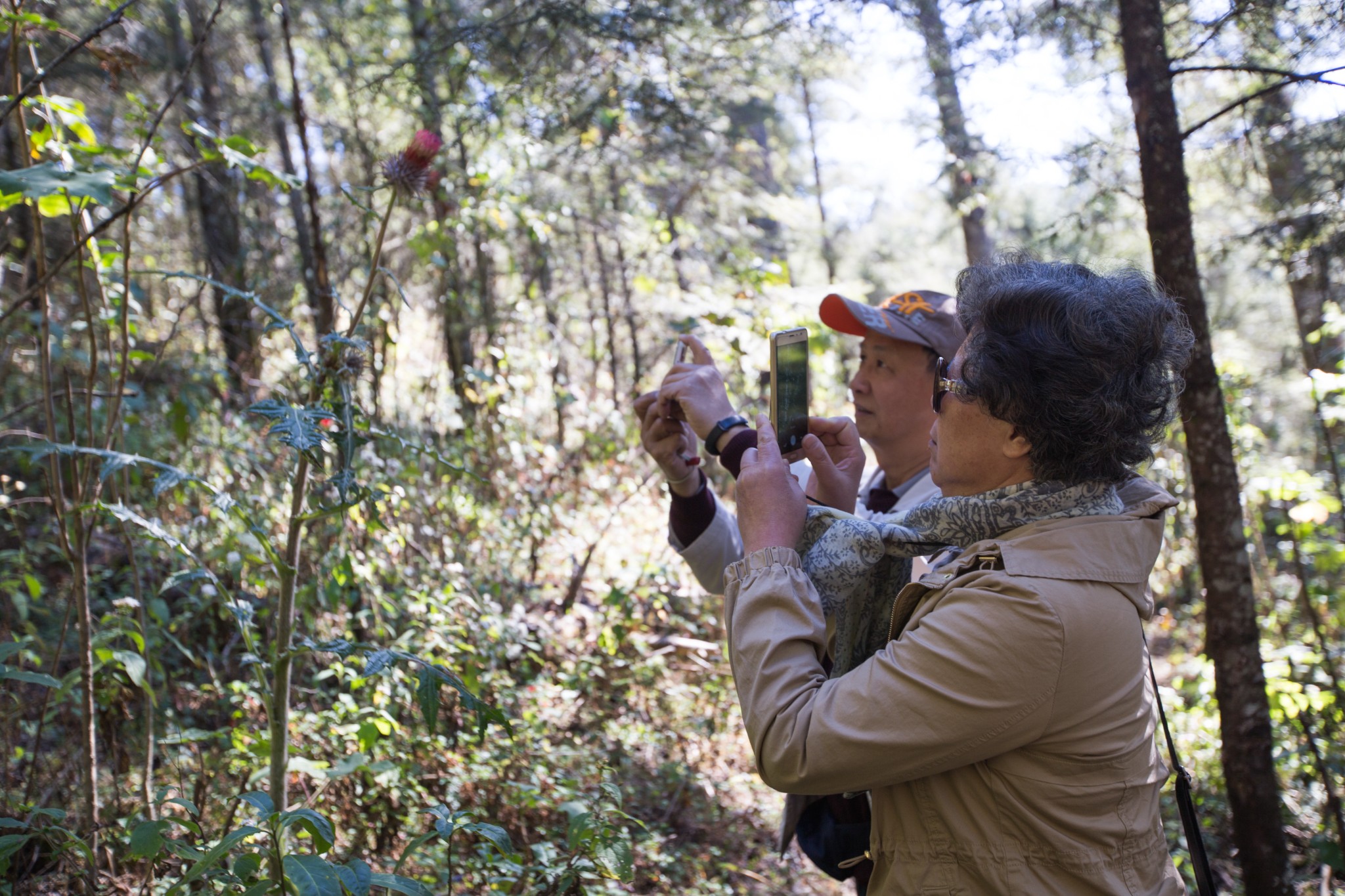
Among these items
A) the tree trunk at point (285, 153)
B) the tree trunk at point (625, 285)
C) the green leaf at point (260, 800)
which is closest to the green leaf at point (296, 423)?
the green leaf at point (260, 800)

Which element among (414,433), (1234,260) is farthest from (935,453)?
(1234,260)

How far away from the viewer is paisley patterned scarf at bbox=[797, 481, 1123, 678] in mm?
1569


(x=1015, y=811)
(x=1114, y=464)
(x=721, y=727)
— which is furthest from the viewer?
(x=721, y=727)

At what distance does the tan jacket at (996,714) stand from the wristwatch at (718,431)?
49 centimetres

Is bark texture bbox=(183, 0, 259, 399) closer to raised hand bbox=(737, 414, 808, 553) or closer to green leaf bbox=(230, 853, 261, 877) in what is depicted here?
green leaf bbox=(230, 853, 261, 877)

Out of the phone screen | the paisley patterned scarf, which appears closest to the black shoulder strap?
the paisley patterned scarf

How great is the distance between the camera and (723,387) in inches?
86.4

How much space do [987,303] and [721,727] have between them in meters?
3.36

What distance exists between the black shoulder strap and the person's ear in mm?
412

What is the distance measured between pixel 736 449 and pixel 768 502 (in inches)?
10.1

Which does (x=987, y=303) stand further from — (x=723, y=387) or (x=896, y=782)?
(x=896, y=782)

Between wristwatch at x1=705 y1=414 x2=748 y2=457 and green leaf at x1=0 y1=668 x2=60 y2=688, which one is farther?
wristwatch at x1=705 y1=414 x2=748 y2=457

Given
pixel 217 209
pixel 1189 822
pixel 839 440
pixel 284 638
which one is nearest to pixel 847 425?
pixel 839 440

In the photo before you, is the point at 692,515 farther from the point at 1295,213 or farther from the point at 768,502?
the point at 1295,213
